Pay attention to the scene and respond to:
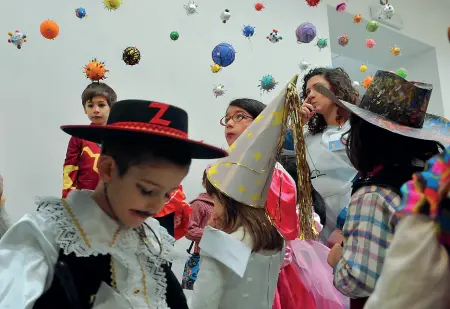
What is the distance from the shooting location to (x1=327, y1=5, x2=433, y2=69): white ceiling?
3.80 metres

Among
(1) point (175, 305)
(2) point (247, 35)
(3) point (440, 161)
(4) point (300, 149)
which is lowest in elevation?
(1) point (175, 305)

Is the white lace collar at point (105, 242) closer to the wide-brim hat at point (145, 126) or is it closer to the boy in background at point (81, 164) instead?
the wide-brim hat at point (145, 126)

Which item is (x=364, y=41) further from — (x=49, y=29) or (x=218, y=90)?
(x=49, y=29)

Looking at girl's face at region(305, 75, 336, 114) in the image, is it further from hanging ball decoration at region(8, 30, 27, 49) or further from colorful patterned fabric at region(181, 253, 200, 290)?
hanging ball decoration at region(8, 30, 27, 49)

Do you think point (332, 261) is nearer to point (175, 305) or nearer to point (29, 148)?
point (175, 305)

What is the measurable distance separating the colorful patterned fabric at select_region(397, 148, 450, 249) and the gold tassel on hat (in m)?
0.75

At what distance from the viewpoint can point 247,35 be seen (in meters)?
2.78

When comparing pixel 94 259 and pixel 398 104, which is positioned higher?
pixel 398 104

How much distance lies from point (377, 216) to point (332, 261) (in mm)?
223

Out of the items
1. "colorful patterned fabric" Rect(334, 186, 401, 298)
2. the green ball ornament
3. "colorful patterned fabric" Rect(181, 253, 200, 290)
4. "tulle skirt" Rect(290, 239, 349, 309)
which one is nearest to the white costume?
"tulle skirt" Rect(290, 239, 349, 309)

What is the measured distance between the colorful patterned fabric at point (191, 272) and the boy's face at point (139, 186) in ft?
3.45

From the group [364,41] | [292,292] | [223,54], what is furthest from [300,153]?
[364,41]

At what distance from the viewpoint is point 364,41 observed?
13.3ft

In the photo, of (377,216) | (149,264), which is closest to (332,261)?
(377,216)
